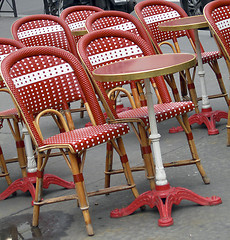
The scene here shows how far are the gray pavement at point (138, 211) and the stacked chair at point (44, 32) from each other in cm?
137

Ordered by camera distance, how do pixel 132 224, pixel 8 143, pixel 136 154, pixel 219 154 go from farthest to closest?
1. pixel 8 143
2. pixel 136 154
3. pixel 219 154
4. pixel 132 224

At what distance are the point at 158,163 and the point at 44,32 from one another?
310 cm

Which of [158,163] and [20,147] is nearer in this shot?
[158,163]

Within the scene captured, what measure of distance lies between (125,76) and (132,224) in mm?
955

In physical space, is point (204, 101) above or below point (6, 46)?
below

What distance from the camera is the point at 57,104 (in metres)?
4.45

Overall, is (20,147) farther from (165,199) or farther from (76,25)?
(76,25)

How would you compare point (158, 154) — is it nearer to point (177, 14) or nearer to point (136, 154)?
point (136, 154)

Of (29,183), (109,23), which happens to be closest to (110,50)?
(29,183)

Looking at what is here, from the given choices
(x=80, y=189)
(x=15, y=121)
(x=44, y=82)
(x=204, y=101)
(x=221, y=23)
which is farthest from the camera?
(x=204, y=101)

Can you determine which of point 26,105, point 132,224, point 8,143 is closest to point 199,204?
point 132,224

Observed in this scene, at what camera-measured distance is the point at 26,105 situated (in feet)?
13.9

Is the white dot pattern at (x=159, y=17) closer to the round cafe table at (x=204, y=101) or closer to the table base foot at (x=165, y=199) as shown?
the round cafe table at (x=204, y=101)

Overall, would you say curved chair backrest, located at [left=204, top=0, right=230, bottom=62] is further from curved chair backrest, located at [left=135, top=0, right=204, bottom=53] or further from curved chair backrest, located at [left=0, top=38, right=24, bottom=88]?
curved chair backrest, located at [left=0, top=38, right=24, bottom=88]
